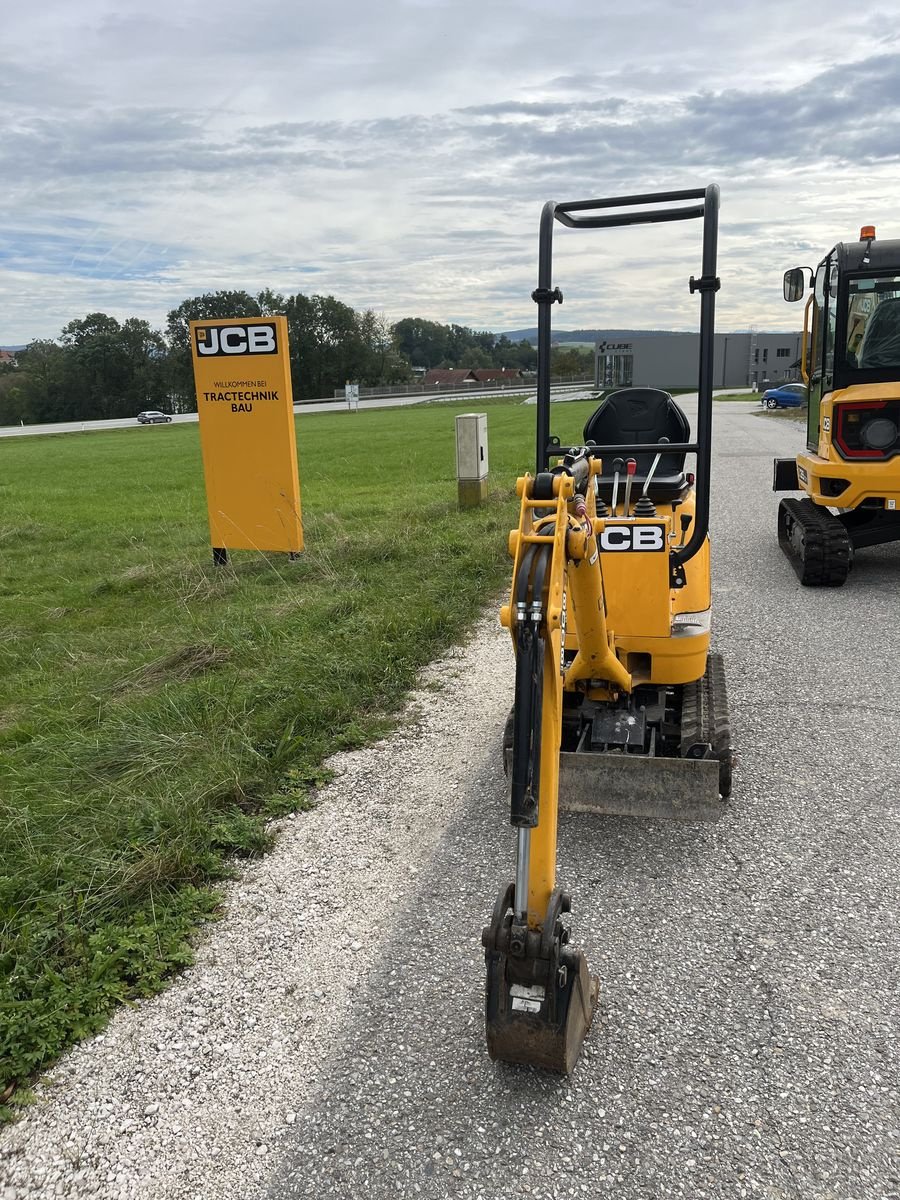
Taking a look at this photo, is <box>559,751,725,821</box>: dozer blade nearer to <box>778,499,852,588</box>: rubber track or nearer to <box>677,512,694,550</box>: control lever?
<box>677,512,694,550</box>: control lever

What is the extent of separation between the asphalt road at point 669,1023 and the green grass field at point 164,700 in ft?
2.94

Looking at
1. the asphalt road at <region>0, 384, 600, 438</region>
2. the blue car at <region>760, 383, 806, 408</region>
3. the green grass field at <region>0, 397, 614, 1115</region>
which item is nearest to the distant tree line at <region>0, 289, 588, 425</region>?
the asphalt road at <region>0, 384, 600, 438</region>

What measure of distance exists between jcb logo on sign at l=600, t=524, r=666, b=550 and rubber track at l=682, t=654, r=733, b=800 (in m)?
0.83

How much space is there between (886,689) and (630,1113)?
3.91 m

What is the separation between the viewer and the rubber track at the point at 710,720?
390 cm

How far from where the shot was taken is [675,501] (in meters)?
4.70

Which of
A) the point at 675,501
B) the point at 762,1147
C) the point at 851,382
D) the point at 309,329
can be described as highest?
the point at 309,329

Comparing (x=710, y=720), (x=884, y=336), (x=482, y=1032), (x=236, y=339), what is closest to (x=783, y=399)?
(x=884, y=336)

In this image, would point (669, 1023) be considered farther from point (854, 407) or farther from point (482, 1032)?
point (854, 407)

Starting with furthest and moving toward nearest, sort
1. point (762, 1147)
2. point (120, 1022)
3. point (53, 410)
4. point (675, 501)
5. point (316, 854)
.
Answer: point (53, 410) < point (675, 501) < point (316, 854) < point (120, 1022) < point (762, 1147)

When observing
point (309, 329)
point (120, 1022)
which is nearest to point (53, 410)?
point (309, 329)

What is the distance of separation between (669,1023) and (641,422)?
331cm

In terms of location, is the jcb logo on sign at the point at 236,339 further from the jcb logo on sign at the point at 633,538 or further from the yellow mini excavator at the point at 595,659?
the jcb logo on sign at the point at 633,538

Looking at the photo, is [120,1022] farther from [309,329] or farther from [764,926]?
[309,329]
